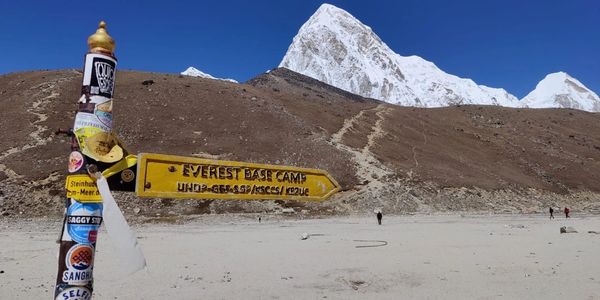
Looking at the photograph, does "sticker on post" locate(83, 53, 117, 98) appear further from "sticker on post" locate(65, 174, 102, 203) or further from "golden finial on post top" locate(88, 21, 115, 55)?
"sticker on post" locate(65, 174, 102, 203)

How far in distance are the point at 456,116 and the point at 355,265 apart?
3965 inches

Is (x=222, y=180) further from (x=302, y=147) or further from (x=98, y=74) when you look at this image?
(x=302, y=147)

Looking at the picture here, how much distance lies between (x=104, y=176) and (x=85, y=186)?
0.30 meters

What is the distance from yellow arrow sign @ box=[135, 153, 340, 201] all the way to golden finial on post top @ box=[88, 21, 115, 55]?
4.53 ft

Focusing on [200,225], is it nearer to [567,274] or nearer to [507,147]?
[567,274]

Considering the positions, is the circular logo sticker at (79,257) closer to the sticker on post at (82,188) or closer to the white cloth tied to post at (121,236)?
the sticker on post at (82,188)

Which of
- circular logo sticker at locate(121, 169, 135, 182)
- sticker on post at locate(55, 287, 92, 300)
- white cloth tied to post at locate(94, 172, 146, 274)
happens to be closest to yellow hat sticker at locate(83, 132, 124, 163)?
circular logo sticker at locate(121, 169, 135, 182)

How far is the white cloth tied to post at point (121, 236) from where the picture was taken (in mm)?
4168

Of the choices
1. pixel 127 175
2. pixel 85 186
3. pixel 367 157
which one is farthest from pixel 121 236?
pixel 367 157

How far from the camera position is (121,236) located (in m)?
4.22

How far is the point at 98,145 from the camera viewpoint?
452 cm

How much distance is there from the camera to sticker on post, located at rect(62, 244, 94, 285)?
15.0 ft

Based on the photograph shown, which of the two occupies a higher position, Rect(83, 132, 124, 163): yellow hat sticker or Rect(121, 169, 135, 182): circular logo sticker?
Rect(83, 132, 124, 163): yellow hat sticker

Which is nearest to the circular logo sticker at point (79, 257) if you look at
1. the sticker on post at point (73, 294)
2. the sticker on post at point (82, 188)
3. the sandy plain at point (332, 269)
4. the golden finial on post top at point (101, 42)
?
the sticker on post at point (73, 294)
